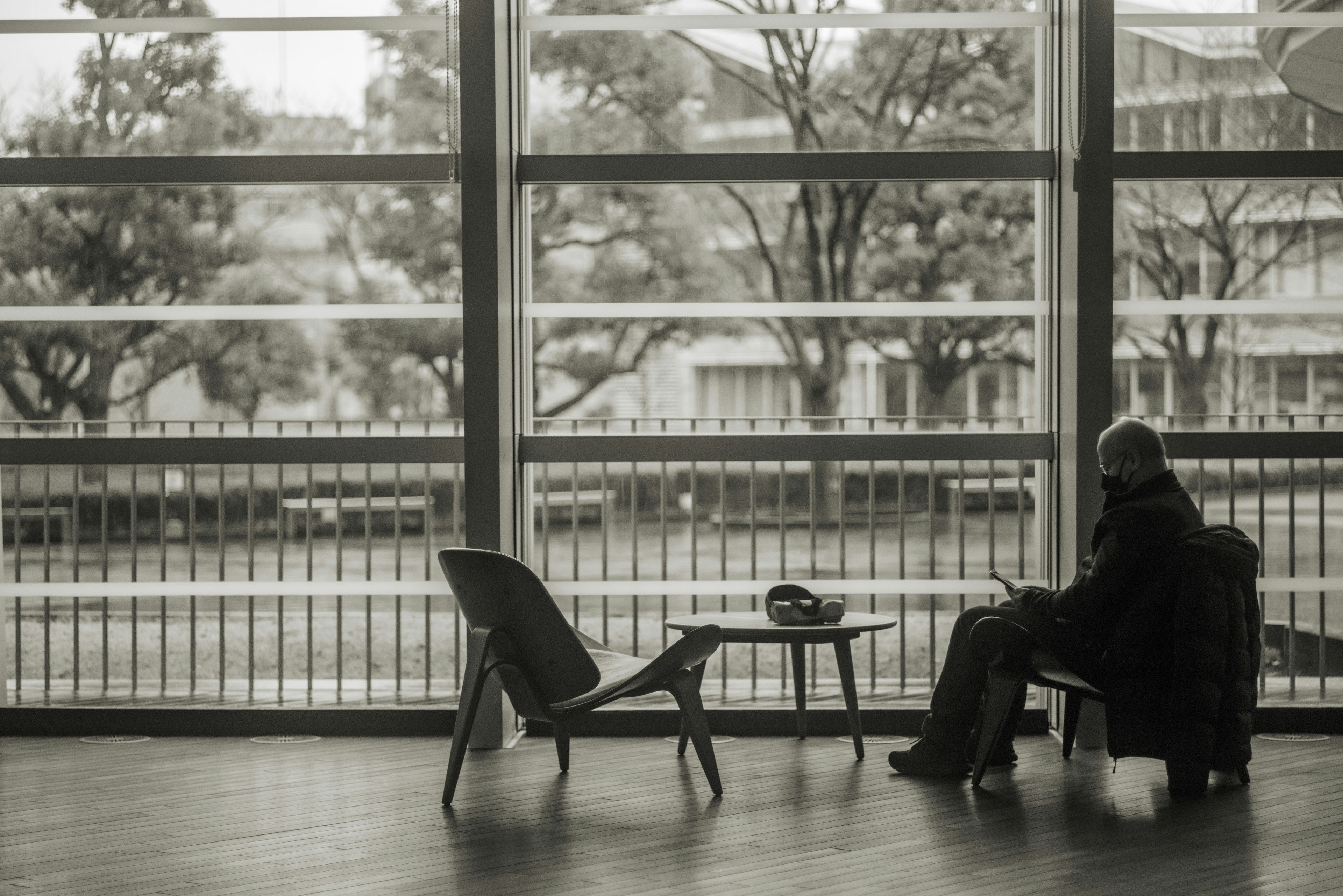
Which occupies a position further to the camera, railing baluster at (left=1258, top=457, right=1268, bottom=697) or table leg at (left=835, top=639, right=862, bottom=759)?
railing baluster at (left=1258, top=457, right=1268, bottom=697)

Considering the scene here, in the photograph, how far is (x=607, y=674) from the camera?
4.29 meters

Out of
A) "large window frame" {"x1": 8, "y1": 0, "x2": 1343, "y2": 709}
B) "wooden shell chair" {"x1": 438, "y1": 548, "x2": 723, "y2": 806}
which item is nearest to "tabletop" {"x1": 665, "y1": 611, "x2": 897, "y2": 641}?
"wooden shell chair" {"x1": 438, "y1": 548, "x2": 723, "y2": 806}

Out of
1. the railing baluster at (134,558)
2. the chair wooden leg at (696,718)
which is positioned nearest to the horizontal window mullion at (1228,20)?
the chair wooden leg at (696,718)

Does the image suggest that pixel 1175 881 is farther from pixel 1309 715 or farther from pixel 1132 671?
pixel 1309 715

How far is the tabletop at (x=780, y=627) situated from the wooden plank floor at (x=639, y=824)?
0.46m

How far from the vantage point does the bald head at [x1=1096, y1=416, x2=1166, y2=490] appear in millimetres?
4172

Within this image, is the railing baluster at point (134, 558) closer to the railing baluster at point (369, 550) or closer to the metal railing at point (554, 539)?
the metal railing at point (554, 539)

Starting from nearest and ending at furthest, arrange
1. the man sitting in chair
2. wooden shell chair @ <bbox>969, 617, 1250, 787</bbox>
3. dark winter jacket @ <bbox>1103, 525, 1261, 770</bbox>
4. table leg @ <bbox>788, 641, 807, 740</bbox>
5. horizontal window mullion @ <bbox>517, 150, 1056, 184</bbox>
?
dark winter jacket @ <bbox>1103, 525, 1261, 770</bbox> → the man sitting in chair → wooden shell chair @ <bbox>969, 617, 1250, 787</bbox> → table leg @ <bbox>788, 641, 807, 740</bbox> → horizontal window mullion @ <bbox>517, 150, 1056, 184</bbox>

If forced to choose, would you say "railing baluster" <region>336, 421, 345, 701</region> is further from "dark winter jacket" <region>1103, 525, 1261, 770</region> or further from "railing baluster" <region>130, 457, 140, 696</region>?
"dark winter jacket" <region>1103, 525, 1261, 770</region>

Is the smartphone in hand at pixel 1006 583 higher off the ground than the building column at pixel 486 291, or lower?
lower

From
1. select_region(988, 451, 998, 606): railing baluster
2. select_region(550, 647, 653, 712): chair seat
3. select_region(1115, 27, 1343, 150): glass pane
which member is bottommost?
select_region(550, 647, 653, 712): chair seat

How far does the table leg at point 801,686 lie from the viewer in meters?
4.82

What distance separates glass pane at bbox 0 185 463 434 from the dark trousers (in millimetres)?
2384

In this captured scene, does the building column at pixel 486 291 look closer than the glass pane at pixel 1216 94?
Yes
